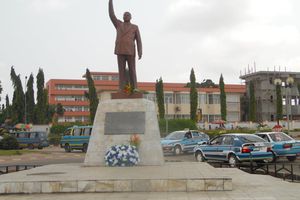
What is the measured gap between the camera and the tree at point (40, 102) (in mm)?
58312

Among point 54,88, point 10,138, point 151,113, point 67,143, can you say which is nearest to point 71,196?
point 151,113

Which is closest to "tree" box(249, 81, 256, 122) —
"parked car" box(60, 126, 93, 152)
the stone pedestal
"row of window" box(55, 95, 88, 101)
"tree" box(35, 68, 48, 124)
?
"tree" box(35, 68, 48, 124)

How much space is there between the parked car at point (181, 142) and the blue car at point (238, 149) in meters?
6.27

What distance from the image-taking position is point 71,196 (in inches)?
340

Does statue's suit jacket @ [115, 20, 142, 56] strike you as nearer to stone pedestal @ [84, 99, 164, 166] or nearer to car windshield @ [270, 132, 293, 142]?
stone pedestal @ [84, 99, 164, 166]

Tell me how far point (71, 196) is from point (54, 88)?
77.5 meters

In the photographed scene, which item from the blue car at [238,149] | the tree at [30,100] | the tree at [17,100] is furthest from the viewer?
the tree at [30,100]

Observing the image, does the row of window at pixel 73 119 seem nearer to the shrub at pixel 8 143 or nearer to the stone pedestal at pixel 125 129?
the shrub at pixel 8 143

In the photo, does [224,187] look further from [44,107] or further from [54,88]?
[54,88]

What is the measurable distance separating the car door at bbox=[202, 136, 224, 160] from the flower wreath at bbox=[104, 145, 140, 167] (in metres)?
5.53

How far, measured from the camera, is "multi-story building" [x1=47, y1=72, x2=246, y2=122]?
68750mm

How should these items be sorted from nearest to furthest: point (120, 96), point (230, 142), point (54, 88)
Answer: point (120, 96), point (230, 142), point (54, 88)

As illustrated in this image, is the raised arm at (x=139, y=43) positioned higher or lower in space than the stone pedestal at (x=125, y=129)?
higher

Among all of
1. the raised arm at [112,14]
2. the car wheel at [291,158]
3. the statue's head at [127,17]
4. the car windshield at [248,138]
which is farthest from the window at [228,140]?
the raised arm at [112,14]
